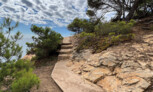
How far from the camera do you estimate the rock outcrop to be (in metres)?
2.27

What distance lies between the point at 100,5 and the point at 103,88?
29.2ft

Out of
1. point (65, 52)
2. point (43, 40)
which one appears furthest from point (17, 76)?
point (65, 52)

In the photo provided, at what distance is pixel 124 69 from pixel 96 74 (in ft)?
2.78

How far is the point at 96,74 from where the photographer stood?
300cm

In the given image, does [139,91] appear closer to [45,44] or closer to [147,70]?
[147,70]

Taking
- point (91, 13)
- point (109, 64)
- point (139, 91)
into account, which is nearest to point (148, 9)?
point (91, 13)

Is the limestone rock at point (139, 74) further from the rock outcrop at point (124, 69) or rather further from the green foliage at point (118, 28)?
the green foliage at point (118, 28)

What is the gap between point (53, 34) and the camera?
5270 millimetres

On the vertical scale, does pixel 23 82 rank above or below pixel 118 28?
below

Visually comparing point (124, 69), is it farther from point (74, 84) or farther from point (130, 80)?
point (74, 84)

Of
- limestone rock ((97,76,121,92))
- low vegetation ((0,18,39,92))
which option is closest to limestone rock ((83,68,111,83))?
limestone rock ((97,76,121,92))

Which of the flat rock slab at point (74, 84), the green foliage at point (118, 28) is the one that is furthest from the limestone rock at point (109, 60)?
the green foliage at point (118, 28)

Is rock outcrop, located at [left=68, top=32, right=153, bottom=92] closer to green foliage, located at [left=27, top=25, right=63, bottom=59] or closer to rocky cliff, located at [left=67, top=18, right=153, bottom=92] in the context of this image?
rocky cliff, located at [left=67, top=18, right=153, bottom=92]

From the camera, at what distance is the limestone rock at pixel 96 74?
288 cm
